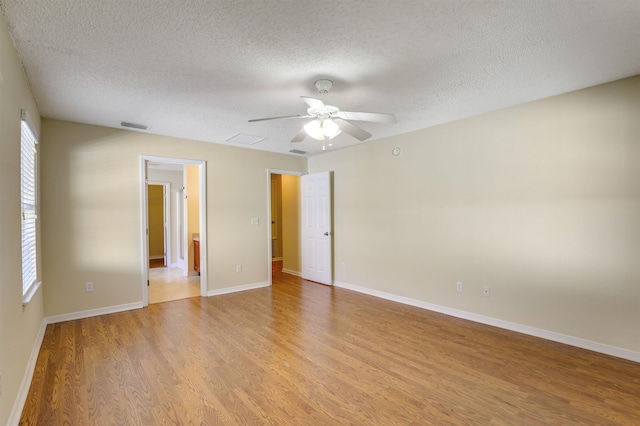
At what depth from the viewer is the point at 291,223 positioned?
6766 millimetres

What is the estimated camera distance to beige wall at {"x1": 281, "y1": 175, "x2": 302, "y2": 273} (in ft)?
21.6

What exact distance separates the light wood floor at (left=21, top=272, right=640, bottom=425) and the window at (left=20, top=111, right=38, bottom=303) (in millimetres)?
710

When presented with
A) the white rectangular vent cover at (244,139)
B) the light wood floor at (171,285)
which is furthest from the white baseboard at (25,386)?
the white rectangular vent cover at (244,139)

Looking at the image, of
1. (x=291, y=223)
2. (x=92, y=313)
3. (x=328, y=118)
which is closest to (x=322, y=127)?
(x=328, y=118)

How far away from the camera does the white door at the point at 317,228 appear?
18.4 ft

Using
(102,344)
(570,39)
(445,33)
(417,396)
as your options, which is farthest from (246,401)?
Answer: (570,39)

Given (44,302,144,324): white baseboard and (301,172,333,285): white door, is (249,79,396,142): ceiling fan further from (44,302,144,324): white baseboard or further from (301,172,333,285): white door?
(44,302,144,324): white baseboard

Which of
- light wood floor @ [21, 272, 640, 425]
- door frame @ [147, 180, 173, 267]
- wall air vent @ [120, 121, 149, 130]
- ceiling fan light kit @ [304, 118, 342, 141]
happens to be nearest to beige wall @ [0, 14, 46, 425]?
light wood floor @ [21, 272, 640, 425]

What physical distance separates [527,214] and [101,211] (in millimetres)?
5028

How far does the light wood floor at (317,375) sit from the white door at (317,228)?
72.6 inches

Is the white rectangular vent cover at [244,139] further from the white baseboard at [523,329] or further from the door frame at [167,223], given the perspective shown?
the door frame at [167,223]

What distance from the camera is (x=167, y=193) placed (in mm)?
A: 7730

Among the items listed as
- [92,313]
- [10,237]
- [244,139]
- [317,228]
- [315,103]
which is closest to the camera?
[10,237]

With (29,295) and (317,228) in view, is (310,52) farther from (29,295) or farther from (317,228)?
(317,228)
